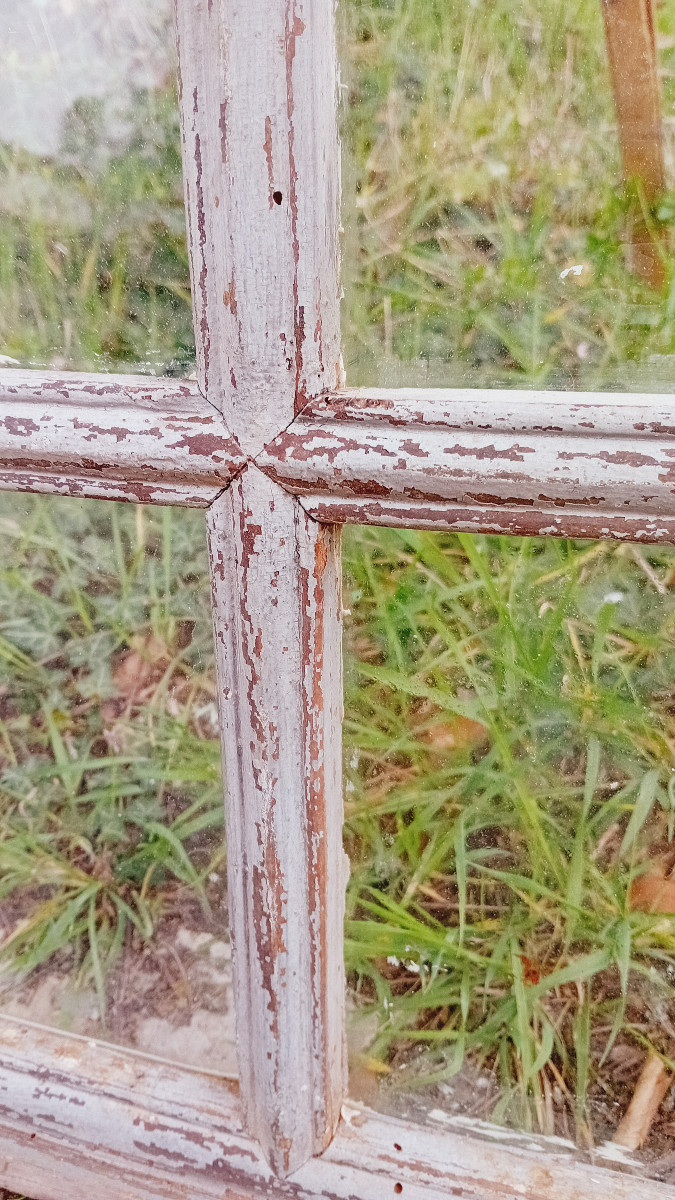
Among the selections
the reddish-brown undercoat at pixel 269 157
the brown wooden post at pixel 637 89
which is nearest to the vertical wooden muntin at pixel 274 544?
the reddish-brown undercoat at pixel 269 157

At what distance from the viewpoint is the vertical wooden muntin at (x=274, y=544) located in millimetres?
383

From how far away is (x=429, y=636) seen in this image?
1.64 ft

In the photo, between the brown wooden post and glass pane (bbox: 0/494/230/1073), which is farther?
glass pane (bbox: 0/494/230/1073)

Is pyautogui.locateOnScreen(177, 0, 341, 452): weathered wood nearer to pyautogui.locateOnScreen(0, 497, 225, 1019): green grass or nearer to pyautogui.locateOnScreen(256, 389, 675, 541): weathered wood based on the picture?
pyautogui.locateOnScreen(256, 389, 675, 541): weathered wood

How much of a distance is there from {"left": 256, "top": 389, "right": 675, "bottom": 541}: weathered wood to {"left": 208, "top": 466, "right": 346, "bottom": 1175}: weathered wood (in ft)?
0.12

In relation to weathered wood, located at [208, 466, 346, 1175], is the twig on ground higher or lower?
lower

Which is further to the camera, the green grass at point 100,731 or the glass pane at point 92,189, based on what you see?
the green grass at point 100,731

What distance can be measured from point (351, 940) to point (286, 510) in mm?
324

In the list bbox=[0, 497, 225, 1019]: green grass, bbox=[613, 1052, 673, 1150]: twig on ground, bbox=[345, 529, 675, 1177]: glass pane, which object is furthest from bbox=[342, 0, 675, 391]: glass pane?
bbox=[613, 1052, 673, 1150]: twig on ground

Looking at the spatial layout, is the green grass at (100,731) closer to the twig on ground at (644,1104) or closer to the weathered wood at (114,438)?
the weathered wood at (114,438)

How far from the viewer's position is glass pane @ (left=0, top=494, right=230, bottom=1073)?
0.56 meters

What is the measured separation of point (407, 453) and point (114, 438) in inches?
6.9

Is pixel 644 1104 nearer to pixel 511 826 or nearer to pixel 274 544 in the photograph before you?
pixel 511 826

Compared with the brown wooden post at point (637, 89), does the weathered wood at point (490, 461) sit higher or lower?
lower
